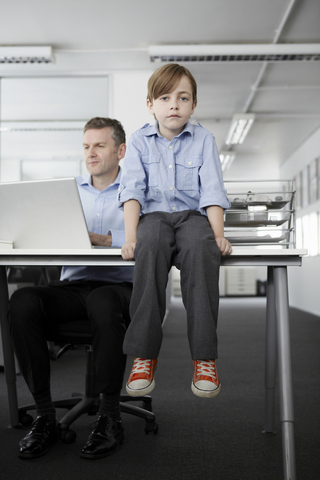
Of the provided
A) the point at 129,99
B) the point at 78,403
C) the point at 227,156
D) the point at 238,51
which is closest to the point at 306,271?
the point at 227,156

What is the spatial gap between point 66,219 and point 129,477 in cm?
84

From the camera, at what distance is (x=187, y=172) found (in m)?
1.54

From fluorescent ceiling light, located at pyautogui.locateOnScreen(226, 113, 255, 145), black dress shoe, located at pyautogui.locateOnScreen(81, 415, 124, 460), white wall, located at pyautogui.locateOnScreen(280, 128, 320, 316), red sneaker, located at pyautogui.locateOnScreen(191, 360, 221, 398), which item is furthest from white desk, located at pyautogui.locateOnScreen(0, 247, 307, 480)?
white wall, located at pyautogui.locateOnScreen(280, 128, 320, 316)

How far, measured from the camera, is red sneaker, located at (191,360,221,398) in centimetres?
121

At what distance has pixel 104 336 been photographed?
1.55 metres

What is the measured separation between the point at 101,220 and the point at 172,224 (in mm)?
608

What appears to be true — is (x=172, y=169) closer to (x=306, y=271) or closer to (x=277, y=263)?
(x=277, y=263)

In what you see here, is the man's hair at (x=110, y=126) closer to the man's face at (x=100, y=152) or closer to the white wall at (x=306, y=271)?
the man's face at (x=100, y=152)

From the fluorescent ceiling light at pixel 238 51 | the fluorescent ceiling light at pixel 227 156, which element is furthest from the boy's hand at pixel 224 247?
the fluorescent ceiling light at pixel 227 156

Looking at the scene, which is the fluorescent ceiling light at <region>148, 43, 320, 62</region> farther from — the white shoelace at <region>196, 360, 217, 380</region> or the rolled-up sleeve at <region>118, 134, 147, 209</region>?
the white shoelace at <region>196, 360, 217, 380</region>

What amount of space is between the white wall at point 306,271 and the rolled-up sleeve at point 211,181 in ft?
20.1

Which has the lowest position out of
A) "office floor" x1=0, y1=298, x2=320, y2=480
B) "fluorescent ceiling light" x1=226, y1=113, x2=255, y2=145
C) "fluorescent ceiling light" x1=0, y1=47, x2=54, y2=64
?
"office floor" x1=0, y1=298, x2=320, y2=480

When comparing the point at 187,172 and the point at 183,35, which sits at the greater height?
the point at 183,35

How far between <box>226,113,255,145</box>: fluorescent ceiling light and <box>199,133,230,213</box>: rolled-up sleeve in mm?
5051
